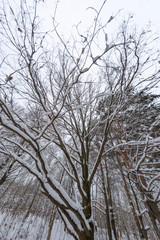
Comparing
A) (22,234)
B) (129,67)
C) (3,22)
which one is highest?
(129,67)

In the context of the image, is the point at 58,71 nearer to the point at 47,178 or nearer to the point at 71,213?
the point at 47,178

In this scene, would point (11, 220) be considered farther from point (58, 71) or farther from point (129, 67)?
point (129, 67)

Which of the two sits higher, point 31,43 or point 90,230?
point 31,43

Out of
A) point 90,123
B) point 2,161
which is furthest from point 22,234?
point 90,123

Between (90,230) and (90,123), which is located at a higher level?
(90,123)

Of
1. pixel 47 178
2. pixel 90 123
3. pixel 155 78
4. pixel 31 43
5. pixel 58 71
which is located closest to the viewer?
pixel 47 178

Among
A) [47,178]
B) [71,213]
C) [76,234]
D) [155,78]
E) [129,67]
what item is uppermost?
[129,67]

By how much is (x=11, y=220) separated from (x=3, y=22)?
10428mm

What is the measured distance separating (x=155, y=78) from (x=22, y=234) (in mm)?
10444

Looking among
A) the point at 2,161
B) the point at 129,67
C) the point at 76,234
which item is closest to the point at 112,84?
the point at 129,67

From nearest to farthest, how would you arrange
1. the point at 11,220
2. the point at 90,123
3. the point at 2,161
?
the point at 90,123
the point at 2,161
the point at 11,220

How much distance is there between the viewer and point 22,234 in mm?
6836

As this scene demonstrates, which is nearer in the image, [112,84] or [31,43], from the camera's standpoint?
[31,43]

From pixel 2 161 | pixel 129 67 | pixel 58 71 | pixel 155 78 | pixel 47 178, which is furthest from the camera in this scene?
pixel 2 161
